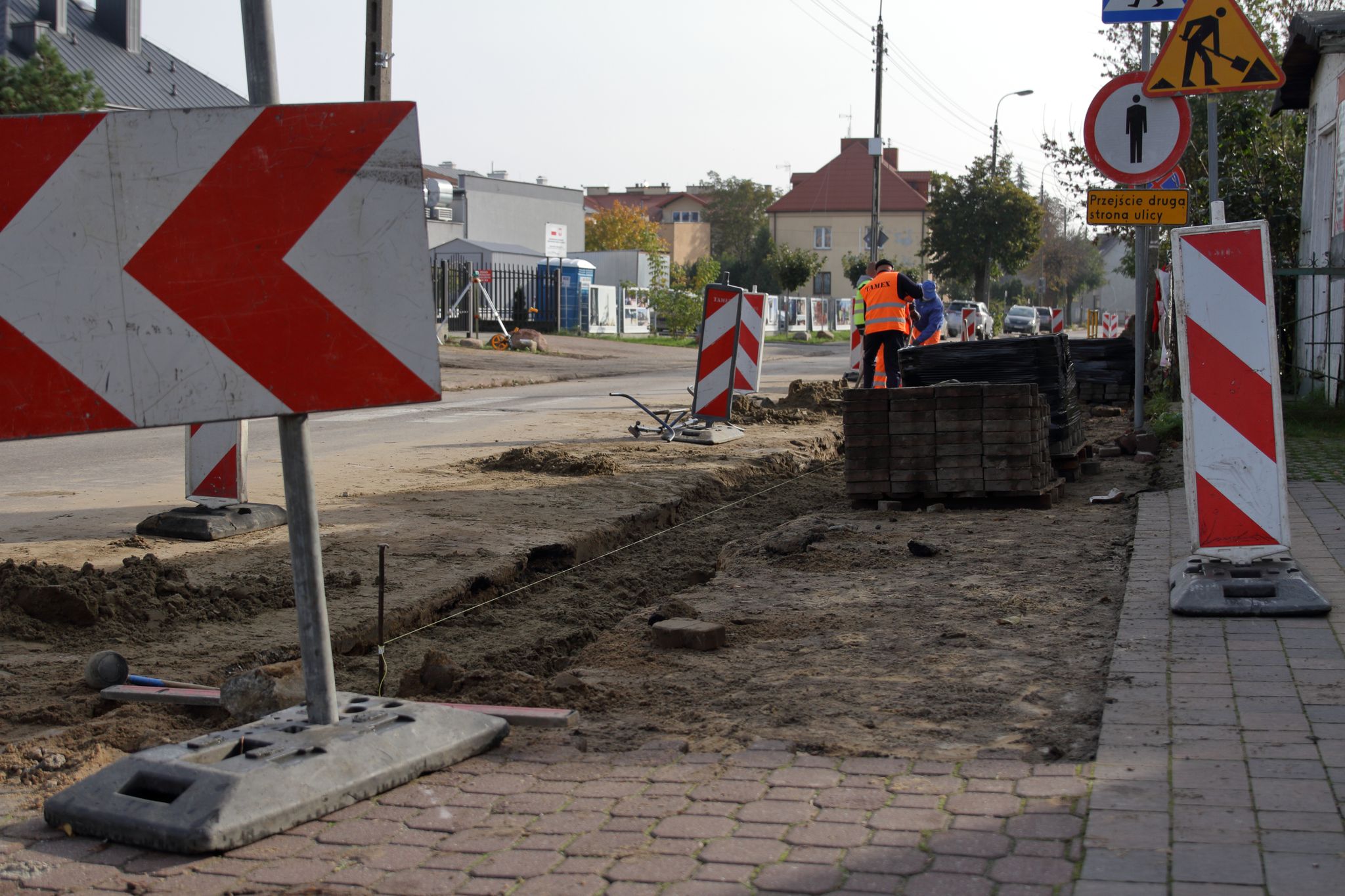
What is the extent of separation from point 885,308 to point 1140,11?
184 inches

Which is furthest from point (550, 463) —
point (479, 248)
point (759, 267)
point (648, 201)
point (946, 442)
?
point (648, 201)

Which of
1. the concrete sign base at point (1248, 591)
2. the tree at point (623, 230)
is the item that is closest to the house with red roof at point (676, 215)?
the tree at point (623, 230)

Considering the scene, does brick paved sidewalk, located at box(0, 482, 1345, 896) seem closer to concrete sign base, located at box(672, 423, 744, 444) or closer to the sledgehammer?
the sledgehammer

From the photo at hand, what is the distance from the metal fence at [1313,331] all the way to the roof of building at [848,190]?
72.4 meters

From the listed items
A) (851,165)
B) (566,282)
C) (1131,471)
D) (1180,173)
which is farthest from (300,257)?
(851,165)

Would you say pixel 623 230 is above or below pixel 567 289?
above

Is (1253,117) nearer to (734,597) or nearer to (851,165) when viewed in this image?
(734,597)

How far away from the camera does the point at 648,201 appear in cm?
13200

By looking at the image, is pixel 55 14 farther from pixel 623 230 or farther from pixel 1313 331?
pixel 1313 331

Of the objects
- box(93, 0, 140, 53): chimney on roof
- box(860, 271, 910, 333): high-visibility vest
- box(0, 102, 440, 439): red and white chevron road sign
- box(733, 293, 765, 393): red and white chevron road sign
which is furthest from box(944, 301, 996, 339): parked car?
box(0, 102, 440, 439): red and white chevron road sign

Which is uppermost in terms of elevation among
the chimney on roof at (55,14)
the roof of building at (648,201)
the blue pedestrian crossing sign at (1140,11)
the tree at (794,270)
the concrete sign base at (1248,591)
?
the roof of building at (648,201)

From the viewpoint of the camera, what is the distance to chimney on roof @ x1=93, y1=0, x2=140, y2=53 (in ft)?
167

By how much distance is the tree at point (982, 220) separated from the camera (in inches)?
2459

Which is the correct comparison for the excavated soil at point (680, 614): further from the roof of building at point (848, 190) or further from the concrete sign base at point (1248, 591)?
the roof of building at point (848, 190)
